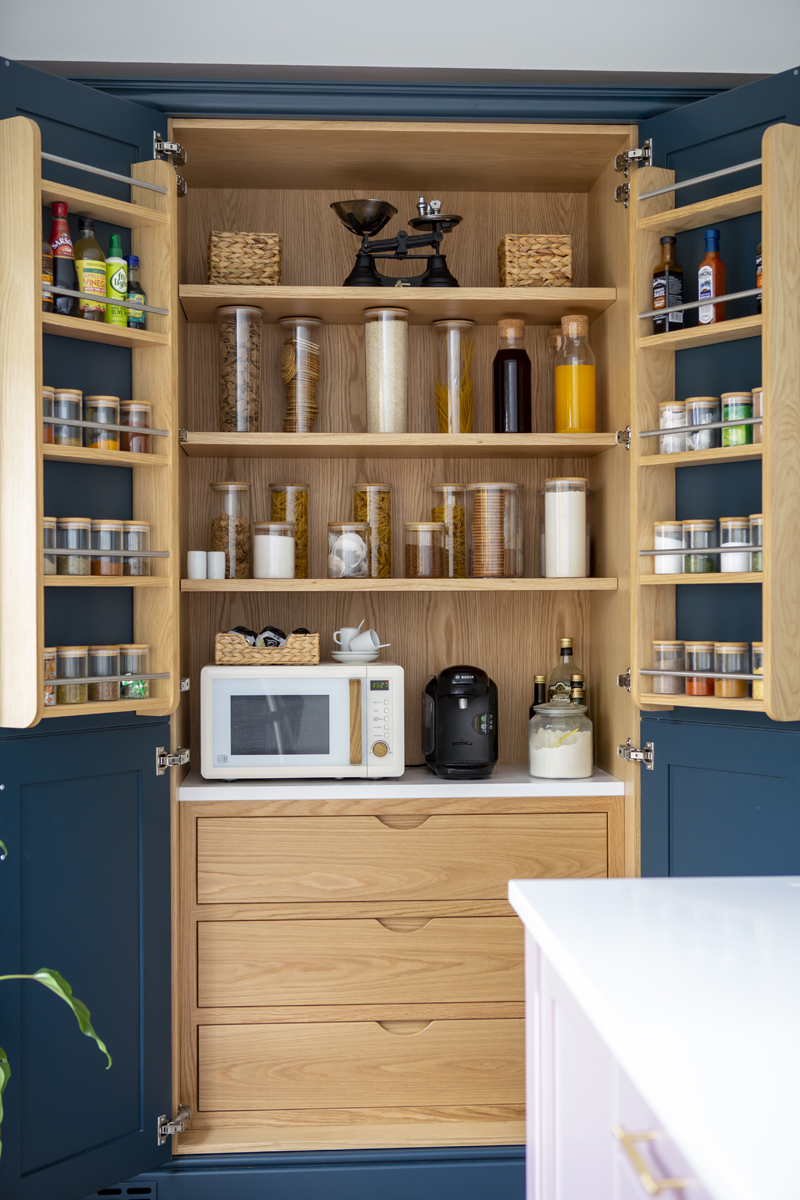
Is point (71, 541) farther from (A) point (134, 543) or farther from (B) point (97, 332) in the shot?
(B) point (97, 332)

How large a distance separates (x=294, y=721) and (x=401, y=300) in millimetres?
1069

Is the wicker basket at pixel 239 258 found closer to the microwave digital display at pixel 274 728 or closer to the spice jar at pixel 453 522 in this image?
the spice jar at pixel 453 522

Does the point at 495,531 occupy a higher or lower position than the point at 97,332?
lower

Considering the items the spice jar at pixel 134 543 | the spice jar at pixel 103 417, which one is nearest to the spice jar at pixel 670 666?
the spice jar at pixel 134 543

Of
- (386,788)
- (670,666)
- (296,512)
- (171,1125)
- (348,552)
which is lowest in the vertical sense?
(171,1125)

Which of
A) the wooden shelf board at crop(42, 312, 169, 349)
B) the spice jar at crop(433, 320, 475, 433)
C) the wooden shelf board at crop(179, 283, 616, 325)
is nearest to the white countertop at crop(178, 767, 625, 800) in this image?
the spice jar at crop(433, 320, 475, 433)

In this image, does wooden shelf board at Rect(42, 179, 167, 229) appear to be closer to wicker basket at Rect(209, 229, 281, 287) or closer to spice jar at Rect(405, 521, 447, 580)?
wicker basket at Rect(209, 229, 281, 287)

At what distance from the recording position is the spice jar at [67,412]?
1.94 metres

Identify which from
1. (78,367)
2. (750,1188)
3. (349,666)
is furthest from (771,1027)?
(78,367)

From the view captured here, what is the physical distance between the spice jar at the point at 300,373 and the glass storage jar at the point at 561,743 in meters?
0.96

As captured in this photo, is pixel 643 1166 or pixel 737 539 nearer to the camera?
pixel 643 1166

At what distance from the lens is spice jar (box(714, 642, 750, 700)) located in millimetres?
1985

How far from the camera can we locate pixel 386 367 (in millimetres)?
2385

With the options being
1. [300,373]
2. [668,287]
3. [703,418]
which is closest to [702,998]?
[703,418]
